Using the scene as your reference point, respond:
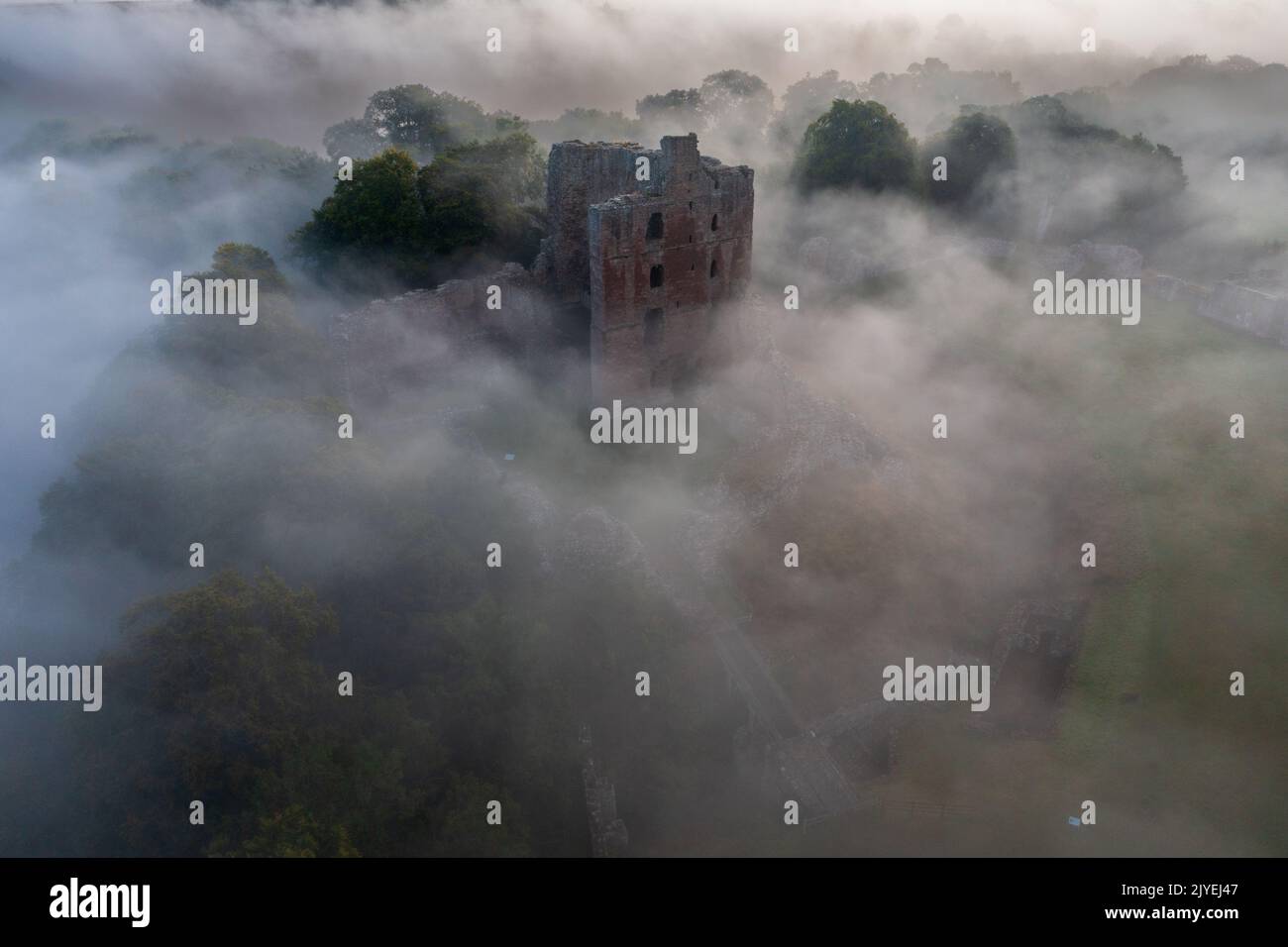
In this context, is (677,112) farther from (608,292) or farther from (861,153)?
(608,292)

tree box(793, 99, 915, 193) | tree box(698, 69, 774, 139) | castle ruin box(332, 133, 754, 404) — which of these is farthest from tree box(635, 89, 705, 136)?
castle ruin box(332, 133, 754, 404)

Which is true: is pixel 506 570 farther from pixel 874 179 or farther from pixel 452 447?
pixel 874 179

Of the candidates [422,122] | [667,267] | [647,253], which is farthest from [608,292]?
[422,122]

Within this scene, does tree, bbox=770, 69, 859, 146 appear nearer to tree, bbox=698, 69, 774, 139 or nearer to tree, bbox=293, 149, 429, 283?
tree, bbox=698, 69, 774, 139

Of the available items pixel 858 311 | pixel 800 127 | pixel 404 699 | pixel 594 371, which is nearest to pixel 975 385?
pixel 858 311

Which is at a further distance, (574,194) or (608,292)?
(574,194)

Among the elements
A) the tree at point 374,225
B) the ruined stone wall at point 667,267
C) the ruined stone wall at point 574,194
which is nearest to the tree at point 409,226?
the tree at point 374,225

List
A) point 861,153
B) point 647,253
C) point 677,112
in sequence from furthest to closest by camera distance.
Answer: point 677,112 → point 861,153 → point 647,253
